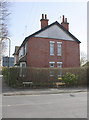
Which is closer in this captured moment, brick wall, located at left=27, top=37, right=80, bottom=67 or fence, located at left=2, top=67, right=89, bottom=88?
fence, located at left=2, top=67, right=89, bottom=88

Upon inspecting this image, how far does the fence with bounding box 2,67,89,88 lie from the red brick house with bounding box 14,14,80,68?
607 centimetres

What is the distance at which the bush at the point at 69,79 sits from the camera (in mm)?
23672

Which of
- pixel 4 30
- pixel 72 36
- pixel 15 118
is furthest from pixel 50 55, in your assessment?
pixel 15 118

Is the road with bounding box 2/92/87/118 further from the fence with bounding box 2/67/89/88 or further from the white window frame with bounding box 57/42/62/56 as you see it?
the white window frame with bounding box 57/42/62/56

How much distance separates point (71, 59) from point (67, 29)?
5.70 metres

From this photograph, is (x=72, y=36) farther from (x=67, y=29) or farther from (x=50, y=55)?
(x=50, y=55)

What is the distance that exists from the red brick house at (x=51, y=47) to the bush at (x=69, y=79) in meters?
7.11

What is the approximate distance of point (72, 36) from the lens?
33.6 metres

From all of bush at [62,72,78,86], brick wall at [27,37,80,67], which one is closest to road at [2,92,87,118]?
bush at [62,72,78,86]

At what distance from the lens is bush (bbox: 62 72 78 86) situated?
23.7m

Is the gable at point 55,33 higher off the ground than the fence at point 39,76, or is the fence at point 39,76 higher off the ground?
the gable at point 55,33

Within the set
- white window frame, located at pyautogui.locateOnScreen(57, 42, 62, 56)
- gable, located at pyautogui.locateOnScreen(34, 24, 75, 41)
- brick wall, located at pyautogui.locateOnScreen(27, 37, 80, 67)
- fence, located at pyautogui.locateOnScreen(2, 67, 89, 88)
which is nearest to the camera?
fence, located at pyautogui.locateOnScreen(2, 67, 89, 88)

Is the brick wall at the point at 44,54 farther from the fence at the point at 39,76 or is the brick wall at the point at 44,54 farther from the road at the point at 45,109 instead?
the road at the point at 45,109

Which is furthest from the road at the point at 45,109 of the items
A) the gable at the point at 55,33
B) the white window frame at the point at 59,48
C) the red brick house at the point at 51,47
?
the gable at the point at 55,33
